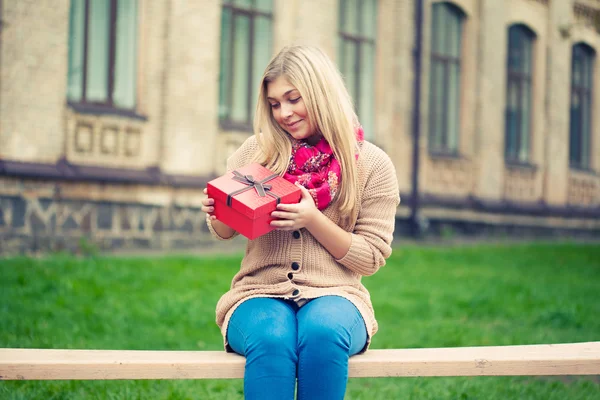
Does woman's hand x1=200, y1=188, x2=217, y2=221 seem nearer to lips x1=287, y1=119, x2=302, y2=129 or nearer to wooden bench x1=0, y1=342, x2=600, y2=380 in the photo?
lips x1=287, y1=119, x2=302, y2=129

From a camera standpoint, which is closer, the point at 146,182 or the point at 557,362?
the point at 557,362

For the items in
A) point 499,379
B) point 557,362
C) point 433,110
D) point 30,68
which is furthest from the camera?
point 433,110

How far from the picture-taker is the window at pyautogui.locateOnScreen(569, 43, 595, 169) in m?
21.2

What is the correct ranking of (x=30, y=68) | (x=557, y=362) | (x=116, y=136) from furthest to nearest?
(x=116, y=136), (x=30, y=68), (x=557, y=362)

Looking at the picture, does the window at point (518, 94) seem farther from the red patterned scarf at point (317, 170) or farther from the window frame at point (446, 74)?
the red patterned scarf at point (317, 170)

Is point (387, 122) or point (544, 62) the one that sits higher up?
point (544, 62)

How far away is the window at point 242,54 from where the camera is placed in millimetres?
12500

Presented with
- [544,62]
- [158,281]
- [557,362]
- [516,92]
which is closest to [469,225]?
[516,92]

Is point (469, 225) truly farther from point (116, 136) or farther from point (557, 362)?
point (557, 362)

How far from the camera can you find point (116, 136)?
10844 millimetres

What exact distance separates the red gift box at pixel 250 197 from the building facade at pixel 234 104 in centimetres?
721

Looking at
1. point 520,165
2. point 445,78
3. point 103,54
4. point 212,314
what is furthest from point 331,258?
point 520,165

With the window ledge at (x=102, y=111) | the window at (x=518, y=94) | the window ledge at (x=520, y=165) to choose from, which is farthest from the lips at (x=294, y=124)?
the window at (x=518, y=94)

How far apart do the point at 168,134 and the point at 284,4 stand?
10.7ft
